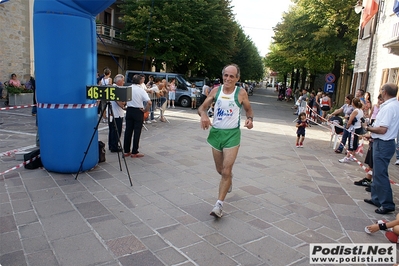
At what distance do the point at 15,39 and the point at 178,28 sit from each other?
35.0 feet

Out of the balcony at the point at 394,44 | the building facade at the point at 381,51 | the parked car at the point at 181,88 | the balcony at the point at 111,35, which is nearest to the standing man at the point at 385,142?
the balcony at the point at 394,44

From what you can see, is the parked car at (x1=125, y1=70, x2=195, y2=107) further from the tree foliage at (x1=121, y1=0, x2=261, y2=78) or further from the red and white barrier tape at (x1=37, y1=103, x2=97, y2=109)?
the red and white barrier tape at (x1=37, y1=103, x2=97, y2=109)

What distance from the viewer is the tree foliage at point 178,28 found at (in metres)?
22.6

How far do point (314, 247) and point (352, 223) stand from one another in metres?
1.02

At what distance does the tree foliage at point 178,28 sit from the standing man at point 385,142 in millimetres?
19279

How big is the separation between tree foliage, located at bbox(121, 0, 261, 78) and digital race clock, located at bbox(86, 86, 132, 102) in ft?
58.3

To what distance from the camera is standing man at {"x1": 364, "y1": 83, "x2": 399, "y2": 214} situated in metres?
4.46

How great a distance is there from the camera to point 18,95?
1395 cm

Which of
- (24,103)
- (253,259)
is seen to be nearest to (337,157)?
(253,259)

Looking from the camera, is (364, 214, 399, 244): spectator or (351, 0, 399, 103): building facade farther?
(351, 0, 399, 103): building facade

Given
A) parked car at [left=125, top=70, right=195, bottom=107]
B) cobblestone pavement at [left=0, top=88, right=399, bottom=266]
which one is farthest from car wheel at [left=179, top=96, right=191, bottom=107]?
cobblestone pavement at [left=0, top=88, right=399, bottom=266]

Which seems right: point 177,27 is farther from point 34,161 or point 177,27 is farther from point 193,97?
point 34,161

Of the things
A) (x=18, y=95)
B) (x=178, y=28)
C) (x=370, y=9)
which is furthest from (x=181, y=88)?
(x=370, y=9)

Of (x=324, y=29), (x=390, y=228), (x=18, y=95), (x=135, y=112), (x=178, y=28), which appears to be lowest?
(x=390, y=228)
